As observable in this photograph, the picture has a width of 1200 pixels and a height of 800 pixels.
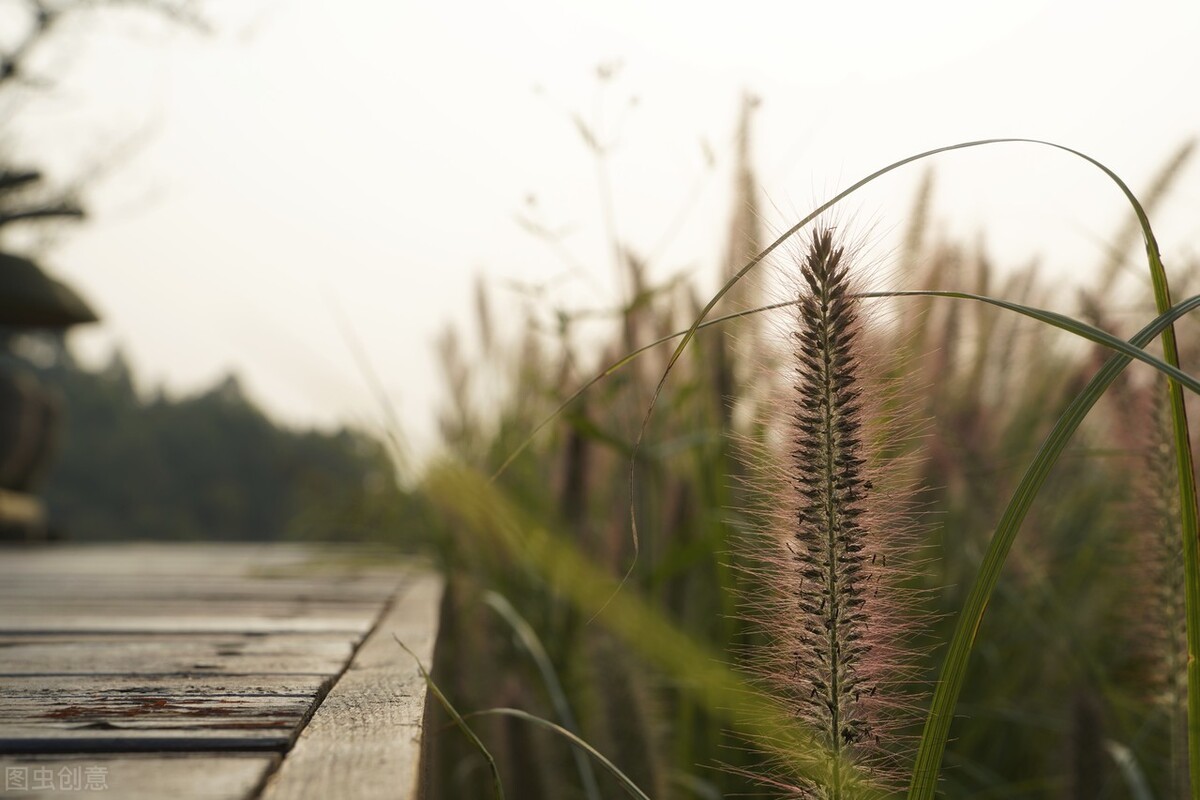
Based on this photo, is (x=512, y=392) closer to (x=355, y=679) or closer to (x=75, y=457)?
(x=355, y=679)

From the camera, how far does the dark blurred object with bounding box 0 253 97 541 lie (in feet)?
18.4

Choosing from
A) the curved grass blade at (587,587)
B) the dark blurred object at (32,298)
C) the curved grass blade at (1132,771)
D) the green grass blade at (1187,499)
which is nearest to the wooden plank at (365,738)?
the curved grass blade at (587,587)

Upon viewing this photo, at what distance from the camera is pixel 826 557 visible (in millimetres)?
702

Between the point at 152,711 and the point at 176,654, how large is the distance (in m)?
0.44

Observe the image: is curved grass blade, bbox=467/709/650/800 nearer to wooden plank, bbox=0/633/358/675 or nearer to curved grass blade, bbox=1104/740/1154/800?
wooden plank, bbox=0/633/358/675

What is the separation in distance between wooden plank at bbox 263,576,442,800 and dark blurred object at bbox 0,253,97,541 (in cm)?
510

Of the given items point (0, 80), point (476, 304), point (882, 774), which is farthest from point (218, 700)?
point (0, 80)

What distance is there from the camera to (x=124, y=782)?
700mm

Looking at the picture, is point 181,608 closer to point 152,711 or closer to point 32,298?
point 152,711

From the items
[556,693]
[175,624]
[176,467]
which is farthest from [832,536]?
[176,467]

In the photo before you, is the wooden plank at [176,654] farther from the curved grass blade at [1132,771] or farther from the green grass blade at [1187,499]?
the curved grass blade at [1132,771]

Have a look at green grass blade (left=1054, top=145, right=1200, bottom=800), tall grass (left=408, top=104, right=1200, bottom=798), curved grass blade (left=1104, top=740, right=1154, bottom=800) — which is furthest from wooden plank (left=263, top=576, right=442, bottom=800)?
curved grass blade (left=1104, top=740, right=1154, bottom=800)

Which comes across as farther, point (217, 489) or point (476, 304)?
point (217, 489)

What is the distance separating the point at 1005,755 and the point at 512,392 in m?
1.37
